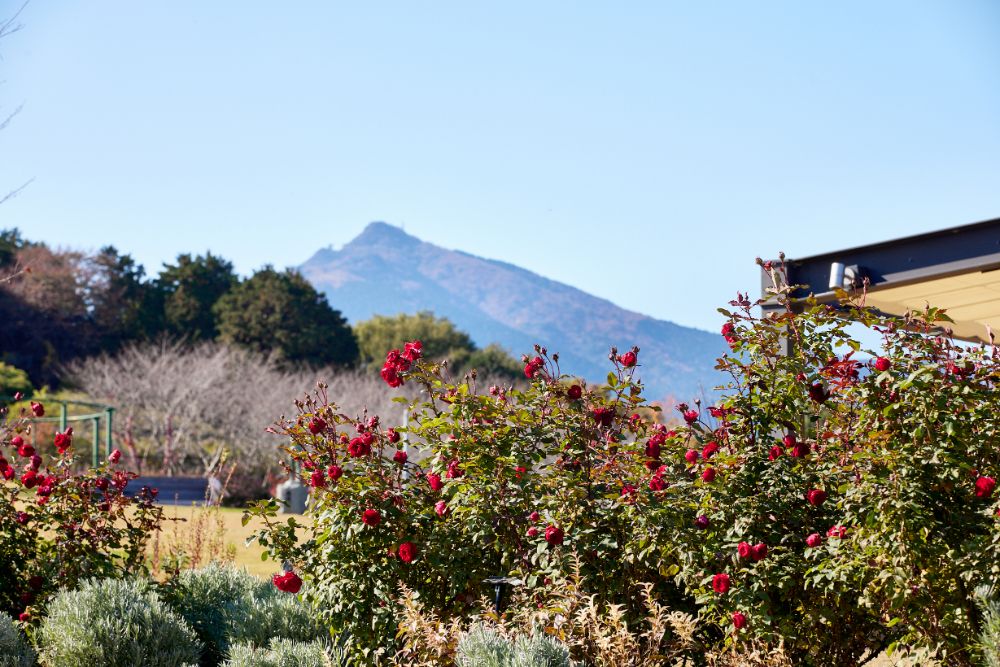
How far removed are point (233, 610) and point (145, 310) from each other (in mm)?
24584

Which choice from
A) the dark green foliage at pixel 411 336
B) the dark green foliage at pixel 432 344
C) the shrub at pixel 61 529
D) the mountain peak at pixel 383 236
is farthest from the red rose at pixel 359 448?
the mountain peak at pixel 383 236

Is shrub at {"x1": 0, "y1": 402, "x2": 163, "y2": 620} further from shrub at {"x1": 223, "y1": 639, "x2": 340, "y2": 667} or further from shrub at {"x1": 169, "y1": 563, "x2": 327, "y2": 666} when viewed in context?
shrub at {"x1": 223, "y1": 639, "x2": 340, "y2": 667}

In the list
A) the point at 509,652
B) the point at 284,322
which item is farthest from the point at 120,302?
the point at 509,652

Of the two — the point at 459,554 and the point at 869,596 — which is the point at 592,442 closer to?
the point at 459,554

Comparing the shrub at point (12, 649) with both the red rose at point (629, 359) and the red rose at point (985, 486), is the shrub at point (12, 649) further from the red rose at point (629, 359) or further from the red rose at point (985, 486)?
the red rose at point (985, 486)

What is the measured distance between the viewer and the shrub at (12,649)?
3.84 metres

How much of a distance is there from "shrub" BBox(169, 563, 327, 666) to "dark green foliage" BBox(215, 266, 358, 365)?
70.8 ft

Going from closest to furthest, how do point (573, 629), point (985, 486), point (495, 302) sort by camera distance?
point (985, 486), point (573, 629), point (495, 302)

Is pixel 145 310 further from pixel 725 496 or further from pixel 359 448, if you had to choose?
pixel 725 496

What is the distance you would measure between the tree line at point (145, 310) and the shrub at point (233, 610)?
820 inches

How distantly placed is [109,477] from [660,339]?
377ft

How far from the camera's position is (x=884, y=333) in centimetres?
367

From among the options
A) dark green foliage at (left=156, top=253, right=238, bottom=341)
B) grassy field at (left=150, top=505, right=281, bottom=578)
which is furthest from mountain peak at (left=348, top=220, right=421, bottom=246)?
grassy field at (left=150, top=505, right=281, bottom=578)

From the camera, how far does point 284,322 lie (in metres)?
26.9
